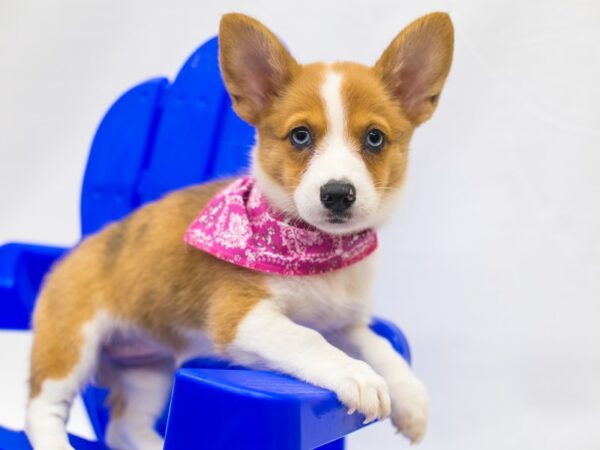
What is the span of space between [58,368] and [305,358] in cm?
82

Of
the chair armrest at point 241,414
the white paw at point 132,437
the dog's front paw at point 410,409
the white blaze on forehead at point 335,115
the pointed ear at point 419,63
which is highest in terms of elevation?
the pointed ear at point 419,63

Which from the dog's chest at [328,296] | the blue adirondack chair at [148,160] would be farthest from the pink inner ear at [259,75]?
the blue adirondack chair at [148,160]

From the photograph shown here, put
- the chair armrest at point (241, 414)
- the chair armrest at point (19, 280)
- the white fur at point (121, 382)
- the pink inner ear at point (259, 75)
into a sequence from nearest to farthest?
the chair armrest at point (241, 414) → the pink inner ear at point (259, 75) → the white fur at point (121, 382) → the chair armrest at point (19, 280)

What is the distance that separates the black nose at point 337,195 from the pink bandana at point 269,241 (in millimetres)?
239

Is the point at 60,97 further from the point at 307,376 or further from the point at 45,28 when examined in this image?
the point at 307,376

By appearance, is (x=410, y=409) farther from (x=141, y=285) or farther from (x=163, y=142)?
(x=163, y=142)

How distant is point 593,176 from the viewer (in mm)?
3090

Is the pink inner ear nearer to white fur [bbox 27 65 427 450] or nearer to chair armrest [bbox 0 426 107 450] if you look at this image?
white fur [bbox 27 65 427 450]

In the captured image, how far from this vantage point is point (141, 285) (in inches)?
95.7

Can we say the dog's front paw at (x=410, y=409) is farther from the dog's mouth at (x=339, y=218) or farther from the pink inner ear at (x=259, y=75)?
the pink inner ear at (x=259, y=75)

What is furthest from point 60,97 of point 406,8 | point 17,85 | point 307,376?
point 307,376

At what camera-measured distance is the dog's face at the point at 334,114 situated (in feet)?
6.66

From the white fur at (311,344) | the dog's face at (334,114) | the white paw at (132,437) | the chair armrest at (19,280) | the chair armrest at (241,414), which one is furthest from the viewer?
the chair armrest at (19,280)

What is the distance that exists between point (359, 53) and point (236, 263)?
140cm
